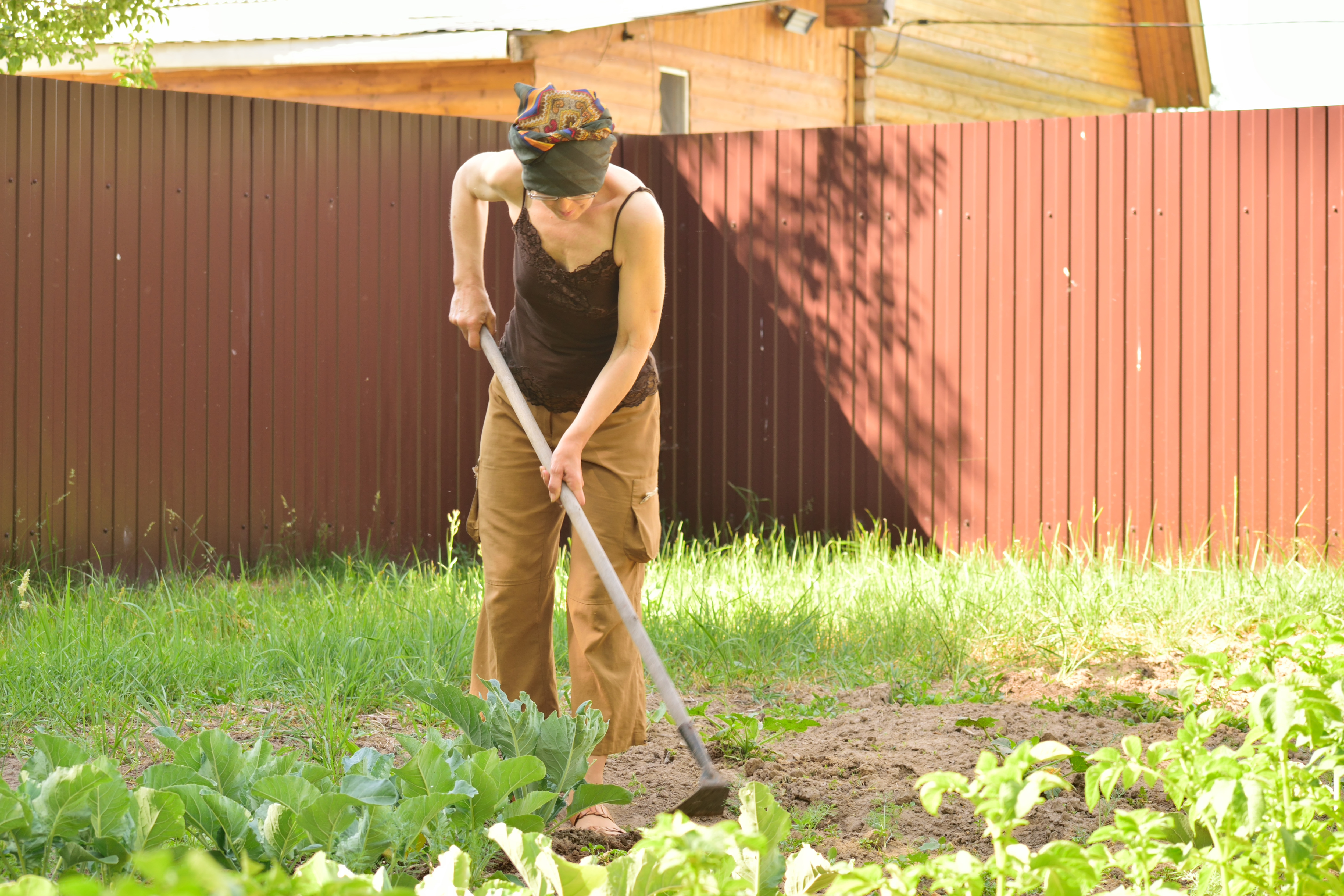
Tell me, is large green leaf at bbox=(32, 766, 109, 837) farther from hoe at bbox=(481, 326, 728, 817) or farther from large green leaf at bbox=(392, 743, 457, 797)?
hoe at bbox=(481, 326, 728, 817)

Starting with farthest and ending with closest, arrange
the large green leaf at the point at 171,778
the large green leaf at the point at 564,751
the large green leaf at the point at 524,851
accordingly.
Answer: the large green leaf at the point at 564,751
the large green leaf at the point at 171,778
the large green leaf at the point at 524,851

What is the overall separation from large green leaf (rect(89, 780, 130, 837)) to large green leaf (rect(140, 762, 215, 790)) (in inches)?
6.2

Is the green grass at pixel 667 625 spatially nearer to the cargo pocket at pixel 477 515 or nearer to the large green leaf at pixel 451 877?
the cargo pocket at pixel 477 515

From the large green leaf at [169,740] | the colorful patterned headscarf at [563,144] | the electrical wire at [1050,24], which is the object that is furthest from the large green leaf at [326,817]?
the electrical wire at [1050,24]

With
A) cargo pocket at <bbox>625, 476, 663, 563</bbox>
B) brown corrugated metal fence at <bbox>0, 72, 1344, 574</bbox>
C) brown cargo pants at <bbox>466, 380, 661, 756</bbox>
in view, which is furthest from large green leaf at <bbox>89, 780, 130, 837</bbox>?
brown corrugated metal fence at <bbox>0, 72, 1344, 574</bbox>

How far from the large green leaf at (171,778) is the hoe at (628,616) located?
85cm

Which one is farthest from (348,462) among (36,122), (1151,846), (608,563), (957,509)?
(1151,846)

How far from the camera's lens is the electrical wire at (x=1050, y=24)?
1113 cm

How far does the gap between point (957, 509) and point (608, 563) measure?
12.7 ft

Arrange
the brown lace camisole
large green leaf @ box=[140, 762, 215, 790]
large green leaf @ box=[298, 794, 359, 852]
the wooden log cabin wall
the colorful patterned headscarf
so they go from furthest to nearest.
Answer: the wooden log cabin wall → the brown lace camisole → the colorful patterned headscarf → large green leaf @ box=[140, 762, 215, 790] → large green leaf @ box=[298, 794, 359, 852]

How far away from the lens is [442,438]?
6.53 meters

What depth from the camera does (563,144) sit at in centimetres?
270

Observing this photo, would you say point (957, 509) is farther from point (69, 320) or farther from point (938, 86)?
point (938, 86)

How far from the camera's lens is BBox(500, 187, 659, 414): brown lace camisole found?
2955 millimetres
